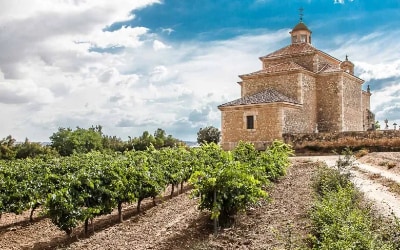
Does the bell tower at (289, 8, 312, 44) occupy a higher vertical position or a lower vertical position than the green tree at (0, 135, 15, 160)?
higher

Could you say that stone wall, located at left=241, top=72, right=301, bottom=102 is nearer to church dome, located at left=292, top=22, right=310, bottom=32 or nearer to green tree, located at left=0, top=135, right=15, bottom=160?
church dome, located at left=292, top=22, right=310, bottom=32

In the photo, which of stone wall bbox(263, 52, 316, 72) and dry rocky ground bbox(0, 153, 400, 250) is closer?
dry rocky ground bbox(0, 153, 400, 250)

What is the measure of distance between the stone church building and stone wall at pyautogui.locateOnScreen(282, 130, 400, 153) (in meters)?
1.45

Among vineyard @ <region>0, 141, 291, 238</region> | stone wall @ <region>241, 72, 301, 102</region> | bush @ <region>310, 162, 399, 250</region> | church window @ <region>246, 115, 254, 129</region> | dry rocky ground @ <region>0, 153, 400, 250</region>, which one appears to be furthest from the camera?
stone wall @ <region>241, 72, 301, 102</region>

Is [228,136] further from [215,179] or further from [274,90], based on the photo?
[215,179]

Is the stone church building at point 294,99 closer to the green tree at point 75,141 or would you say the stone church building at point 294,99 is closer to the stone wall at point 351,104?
the stone wall at point 351,104

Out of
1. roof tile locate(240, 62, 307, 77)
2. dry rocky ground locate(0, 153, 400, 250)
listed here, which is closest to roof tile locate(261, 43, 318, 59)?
roof tile locate(240, 62, 307, 77)

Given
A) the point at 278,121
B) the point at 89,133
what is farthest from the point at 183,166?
the point at 89,133

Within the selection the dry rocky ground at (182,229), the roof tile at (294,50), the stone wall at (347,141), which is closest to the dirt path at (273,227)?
the dry rocky ground at (182,229)

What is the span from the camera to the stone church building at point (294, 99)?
26.3 m

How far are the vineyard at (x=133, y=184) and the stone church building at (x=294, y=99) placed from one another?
34.2 ft

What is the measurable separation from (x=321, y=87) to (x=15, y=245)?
23590 mm

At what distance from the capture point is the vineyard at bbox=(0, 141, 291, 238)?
8.19 m

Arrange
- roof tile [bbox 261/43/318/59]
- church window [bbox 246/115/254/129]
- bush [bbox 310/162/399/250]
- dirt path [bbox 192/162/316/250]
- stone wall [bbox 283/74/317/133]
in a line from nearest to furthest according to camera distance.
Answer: bush [bbox 310/162/399/250] → dirt path [bbox 192/162/316/250] → stone wall [bbox 283/74/317/133] → church window [bbox 246/115/254/129] → roof tile [bbox 261/43/318/59]
